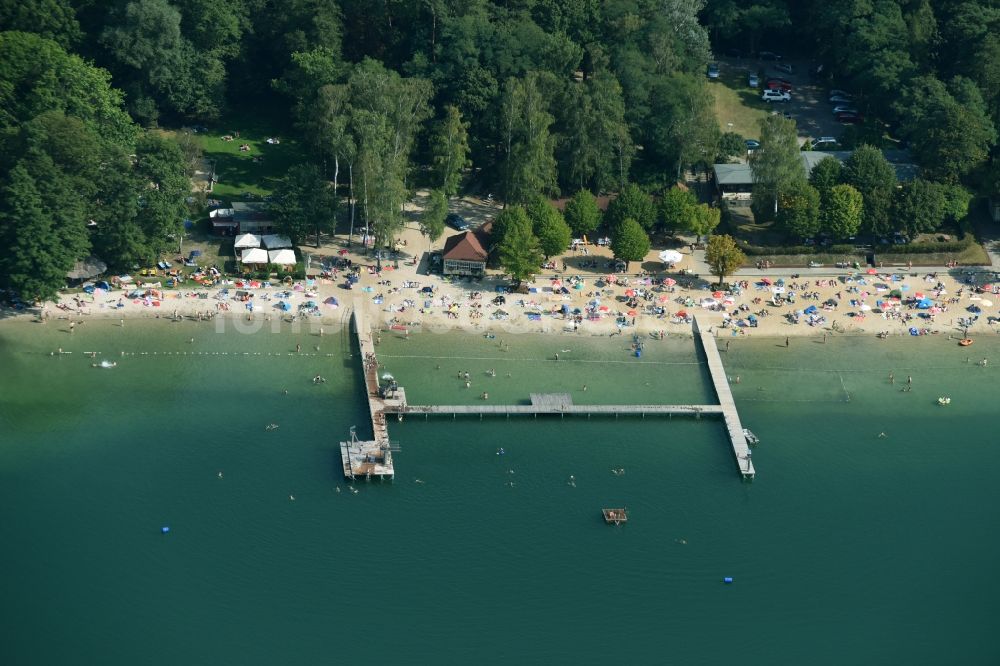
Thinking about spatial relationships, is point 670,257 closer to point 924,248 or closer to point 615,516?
point 924,248

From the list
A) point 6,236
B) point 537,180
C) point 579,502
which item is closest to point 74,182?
point 6,236

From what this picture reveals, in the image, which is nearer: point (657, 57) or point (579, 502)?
point (579, 502)

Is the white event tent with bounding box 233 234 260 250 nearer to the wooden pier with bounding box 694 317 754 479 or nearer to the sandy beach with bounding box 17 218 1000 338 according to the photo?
the sandy beach with bounding box 17 218 1000 338

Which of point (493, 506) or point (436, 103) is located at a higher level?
point (436, 103)

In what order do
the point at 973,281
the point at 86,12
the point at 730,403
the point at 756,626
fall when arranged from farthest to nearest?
1. the point at 86,12
2. the point at 973,281
3. the point at 730,403
4. the point at 756,626

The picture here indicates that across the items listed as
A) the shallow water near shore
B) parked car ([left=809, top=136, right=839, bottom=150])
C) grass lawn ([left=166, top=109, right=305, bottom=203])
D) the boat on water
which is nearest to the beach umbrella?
the shallow water near shore

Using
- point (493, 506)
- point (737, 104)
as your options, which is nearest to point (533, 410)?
point (493, 506)

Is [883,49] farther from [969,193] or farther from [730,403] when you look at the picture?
[730,403]

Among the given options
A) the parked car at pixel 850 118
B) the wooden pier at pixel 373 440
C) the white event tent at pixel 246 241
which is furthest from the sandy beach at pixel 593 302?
the parked car at pixel 850 118
